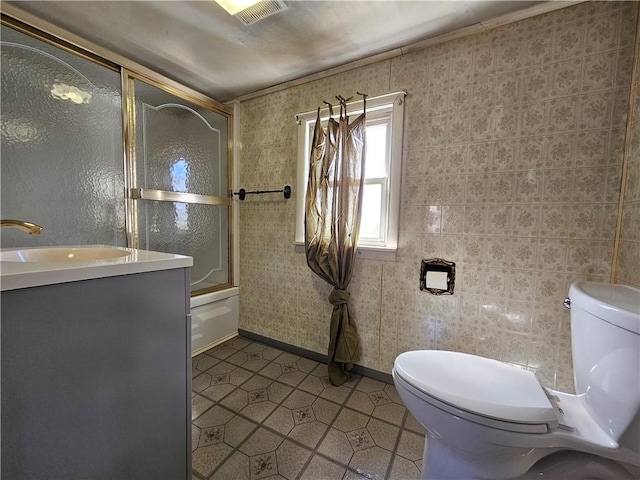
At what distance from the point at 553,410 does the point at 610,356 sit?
21 cm

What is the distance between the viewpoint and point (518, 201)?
1.26m

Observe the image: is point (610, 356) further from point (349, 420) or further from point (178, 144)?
point (178, 144)

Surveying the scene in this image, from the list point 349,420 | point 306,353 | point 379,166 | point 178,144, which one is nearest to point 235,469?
point 349,420

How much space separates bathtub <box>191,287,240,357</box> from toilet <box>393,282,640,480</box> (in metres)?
1.59

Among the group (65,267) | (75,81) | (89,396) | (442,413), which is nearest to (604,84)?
(442,413)

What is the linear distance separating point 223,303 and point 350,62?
6.62 ft

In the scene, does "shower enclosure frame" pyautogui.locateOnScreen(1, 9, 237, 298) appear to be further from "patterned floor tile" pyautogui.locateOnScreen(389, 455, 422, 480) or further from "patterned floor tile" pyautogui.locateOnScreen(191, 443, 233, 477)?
"patterned floor tile" pyautogui.locateOnScreen(389, 455, 422, 480)

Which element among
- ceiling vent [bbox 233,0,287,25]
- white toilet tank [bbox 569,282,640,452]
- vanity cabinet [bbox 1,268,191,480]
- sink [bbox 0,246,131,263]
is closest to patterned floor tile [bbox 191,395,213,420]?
vanity cabinet [bbox 1,268,191,480]

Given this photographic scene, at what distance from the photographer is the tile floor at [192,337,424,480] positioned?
1060mm

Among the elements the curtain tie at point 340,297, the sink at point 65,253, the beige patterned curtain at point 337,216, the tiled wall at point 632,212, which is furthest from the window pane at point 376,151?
the sink at point 65,253

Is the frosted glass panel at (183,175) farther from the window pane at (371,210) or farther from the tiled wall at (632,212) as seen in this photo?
the tiled wall at (632,212)

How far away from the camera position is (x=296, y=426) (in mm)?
1274

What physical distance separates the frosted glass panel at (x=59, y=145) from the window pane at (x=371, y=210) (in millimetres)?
1555

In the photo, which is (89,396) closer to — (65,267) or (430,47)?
(65,267)
